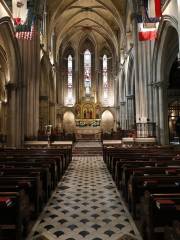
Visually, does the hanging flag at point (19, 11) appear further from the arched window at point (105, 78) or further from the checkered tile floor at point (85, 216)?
the arched window at point (105, 78)

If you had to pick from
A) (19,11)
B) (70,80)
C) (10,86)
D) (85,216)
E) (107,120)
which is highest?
(70,80)

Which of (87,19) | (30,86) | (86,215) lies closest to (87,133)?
(30,86)

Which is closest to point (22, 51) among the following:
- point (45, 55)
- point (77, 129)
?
point (45, 55)

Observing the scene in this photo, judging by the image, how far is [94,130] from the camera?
34406 millimetres

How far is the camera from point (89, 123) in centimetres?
3581

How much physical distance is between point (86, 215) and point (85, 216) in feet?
0.22

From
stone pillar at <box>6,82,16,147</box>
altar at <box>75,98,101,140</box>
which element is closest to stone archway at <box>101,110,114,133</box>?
altar at <box>75,98,101,140</box>

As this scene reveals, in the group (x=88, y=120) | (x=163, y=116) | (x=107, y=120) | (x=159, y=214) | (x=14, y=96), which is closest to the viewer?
(x=159, y=214)

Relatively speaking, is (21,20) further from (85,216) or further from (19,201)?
(19,201)

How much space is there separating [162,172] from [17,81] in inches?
587

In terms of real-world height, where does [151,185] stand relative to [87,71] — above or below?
below

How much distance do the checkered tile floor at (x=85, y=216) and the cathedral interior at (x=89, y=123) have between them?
25 millimetres

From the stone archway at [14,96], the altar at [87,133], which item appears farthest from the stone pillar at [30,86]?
the altar at [87,133]

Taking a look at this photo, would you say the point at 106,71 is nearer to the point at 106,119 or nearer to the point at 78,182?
the point at 106,119
